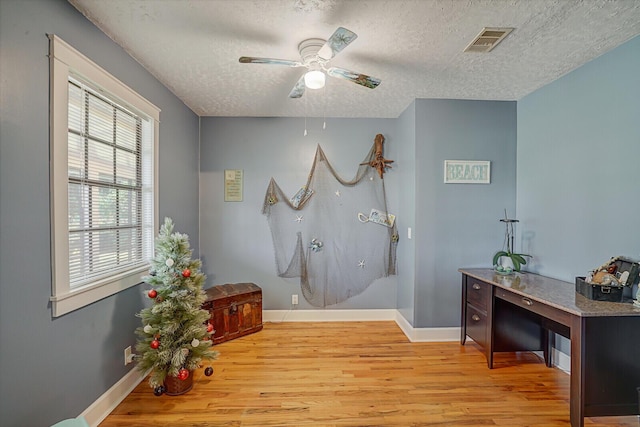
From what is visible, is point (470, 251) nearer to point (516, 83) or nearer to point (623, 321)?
point (623, 321)

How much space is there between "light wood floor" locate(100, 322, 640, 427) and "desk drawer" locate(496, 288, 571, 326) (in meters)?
0.67

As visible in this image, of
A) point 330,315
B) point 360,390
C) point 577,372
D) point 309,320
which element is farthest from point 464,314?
point 309,320

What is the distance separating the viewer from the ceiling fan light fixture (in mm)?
1964

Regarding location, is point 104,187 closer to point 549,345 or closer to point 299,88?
point 299,88

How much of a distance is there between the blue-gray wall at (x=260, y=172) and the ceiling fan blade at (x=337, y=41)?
1749 mm

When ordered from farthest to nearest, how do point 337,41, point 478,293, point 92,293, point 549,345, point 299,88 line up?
point 478,293 < point 549,345 < point 299,88 < point 92,293 < point 337,41

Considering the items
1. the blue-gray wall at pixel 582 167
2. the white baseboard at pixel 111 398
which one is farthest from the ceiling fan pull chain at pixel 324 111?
the white baseboard at pixel 111 398

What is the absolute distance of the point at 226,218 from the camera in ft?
11.7

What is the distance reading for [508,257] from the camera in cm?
281

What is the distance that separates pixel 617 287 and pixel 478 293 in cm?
99

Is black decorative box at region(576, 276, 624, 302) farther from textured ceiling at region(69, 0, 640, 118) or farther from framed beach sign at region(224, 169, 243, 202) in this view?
framed beach sign at region(224, 169, 243, 202)

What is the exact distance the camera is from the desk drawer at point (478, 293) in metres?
2.53

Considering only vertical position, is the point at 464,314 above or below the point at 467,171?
below

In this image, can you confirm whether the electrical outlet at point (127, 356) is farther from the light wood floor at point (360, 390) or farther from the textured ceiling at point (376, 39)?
the textured ceiling at point (376, 39)
